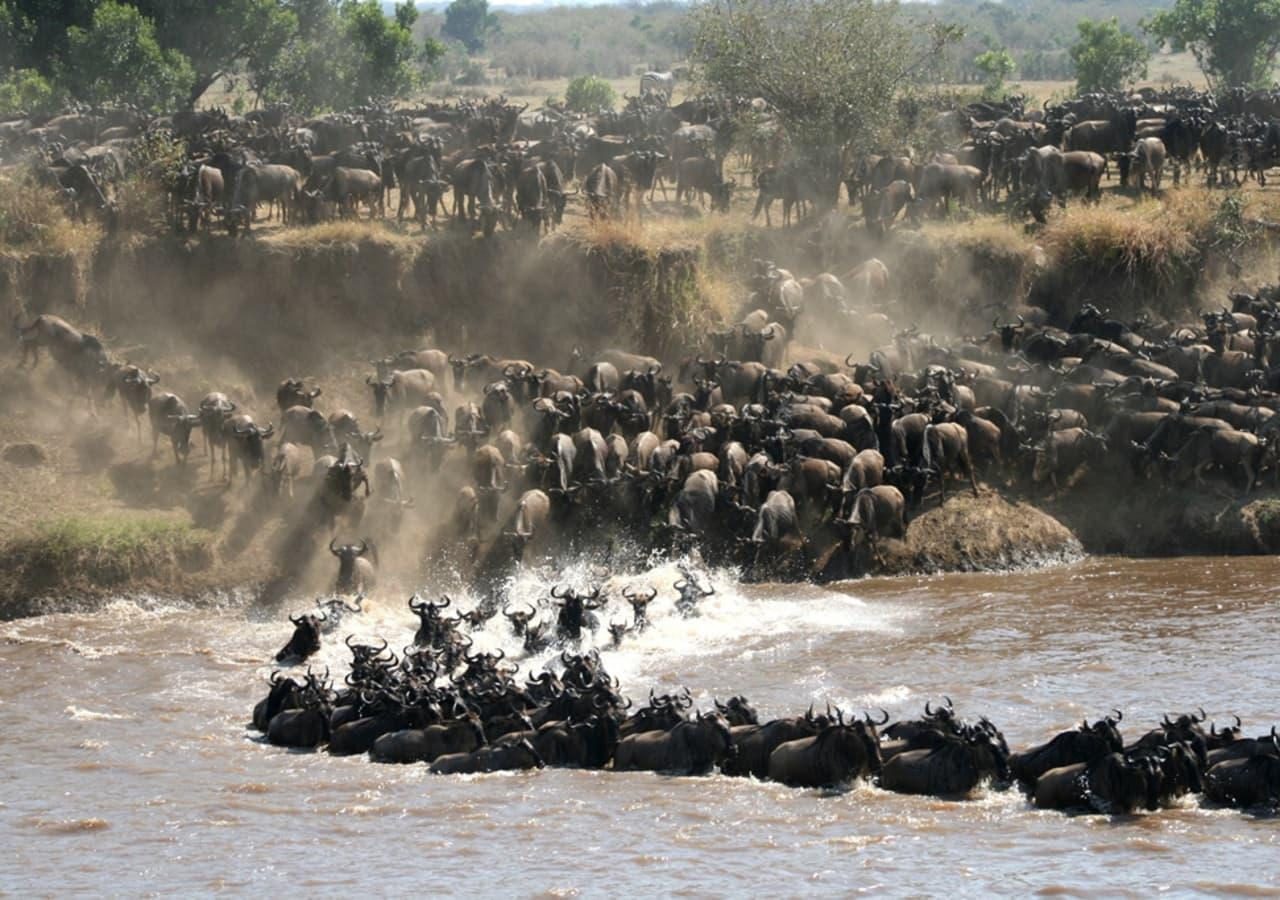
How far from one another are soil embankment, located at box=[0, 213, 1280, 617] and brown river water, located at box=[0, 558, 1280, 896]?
26.6 inches

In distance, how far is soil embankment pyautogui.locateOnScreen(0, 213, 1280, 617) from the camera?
68.9 feet

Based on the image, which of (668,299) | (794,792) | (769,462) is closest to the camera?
(794,792)

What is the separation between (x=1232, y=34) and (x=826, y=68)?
68.2 ft

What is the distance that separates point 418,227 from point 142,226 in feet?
12.9

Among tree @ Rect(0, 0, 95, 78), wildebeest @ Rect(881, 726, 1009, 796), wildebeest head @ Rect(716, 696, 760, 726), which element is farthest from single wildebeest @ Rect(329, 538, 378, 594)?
tree @ Rect(0, 0, 95, 78)

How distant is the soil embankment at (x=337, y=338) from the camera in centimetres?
2100

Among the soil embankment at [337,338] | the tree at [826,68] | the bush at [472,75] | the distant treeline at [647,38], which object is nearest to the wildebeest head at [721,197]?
the soil embankment at [337,338]

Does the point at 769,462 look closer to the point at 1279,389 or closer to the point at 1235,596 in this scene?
the point at 1235,596

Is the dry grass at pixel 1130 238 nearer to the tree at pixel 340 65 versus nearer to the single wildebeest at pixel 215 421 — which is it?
the single wildebeest at pixel 215 421

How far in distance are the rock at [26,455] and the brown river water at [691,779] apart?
3.16 meters

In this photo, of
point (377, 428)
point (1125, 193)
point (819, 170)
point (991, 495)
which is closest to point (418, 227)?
point (377, 428)

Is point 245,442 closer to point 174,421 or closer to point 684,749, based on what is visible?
point 174,421

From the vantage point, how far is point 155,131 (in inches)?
1160

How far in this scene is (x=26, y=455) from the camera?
22.6m
